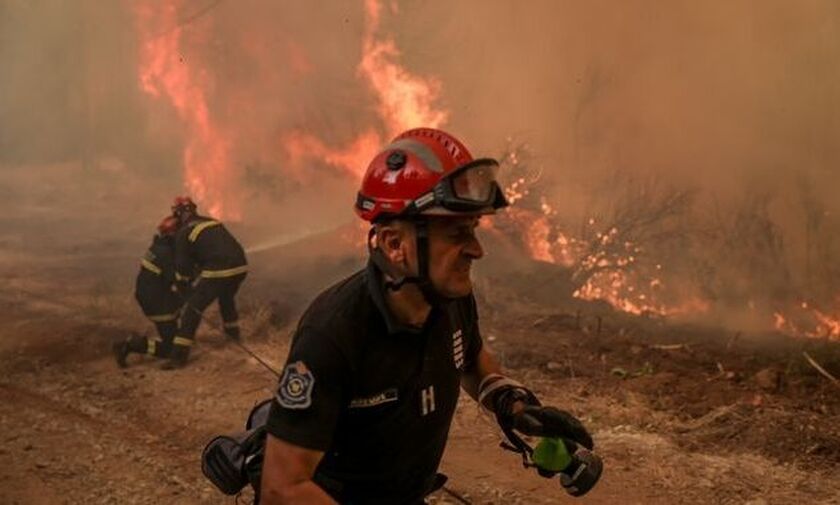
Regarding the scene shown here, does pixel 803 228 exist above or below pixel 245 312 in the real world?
above

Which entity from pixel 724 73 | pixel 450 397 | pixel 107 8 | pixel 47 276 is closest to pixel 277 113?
pixel 47 276

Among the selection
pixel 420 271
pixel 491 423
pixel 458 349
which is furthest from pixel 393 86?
pixel 420 271

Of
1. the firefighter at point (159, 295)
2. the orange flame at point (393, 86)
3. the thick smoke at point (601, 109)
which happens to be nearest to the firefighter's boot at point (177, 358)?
the firefighter at point (159, 295)

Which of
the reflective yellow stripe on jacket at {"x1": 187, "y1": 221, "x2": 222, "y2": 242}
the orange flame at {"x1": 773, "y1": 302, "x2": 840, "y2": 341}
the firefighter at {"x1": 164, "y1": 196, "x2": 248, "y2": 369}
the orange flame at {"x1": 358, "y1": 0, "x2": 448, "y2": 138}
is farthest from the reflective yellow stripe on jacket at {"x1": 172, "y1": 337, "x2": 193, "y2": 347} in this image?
the orange flame at {"x1": 773, "y1": 302, "x2": 840, "y2": 341}

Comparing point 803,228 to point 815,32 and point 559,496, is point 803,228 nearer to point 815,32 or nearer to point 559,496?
point 815,32

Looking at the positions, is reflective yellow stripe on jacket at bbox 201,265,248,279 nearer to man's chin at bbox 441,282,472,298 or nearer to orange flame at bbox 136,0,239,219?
man's chin at bbox 441,282,472,298

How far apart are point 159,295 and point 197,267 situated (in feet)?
1.79

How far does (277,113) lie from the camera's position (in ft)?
54.0

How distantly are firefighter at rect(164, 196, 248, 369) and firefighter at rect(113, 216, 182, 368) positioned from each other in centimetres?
13

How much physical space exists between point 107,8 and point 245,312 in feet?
68.6

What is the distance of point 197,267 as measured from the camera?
752cm

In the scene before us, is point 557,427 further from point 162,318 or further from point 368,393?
point 162,318

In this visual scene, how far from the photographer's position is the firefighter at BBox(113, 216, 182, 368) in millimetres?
7469

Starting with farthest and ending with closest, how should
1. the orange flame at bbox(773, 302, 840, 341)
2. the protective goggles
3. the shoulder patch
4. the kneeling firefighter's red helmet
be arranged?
the orange flame at bbox(773, 302, 840, 341) < the kneeling firefighter's red helmet < the protective goggles < the shoulder patch
